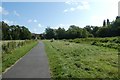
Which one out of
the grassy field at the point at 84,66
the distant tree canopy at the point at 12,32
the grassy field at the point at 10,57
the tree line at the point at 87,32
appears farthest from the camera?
the distant tree canopy at the point at 12,32

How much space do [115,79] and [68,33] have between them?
138m

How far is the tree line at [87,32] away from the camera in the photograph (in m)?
105

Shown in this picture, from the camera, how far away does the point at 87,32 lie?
14888 cm

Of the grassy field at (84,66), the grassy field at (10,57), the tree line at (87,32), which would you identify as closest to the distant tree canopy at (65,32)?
the tree line at (87,32)

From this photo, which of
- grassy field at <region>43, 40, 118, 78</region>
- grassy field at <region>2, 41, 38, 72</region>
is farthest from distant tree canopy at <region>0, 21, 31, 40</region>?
grassy field at <region>43, 40, 118, 78</region>

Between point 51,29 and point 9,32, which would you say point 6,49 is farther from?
point 51,29

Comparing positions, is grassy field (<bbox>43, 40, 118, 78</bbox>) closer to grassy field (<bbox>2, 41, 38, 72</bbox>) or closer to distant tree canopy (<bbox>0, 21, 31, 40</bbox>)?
grassy field (<bbox>2, 41, 38, 72</bbox>)

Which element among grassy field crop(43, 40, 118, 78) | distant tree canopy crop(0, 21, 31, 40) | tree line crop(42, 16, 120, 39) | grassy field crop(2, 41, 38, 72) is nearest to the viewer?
grassy field crop(43, 40, 118, 78)

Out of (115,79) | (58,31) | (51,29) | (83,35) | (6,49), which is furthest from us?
(51,29)

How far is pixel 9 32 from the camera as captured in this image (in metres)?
124

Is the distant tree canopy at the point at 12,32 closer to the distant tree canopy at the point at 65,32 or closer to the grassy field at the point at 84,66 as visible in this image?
the distant tree canopy at the point at 65,32

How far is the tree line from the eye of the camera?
343 feet

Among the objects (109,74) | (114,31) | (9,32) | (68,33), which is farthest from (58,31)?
(109,74)

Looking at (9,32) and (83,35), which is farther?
(83,35)
